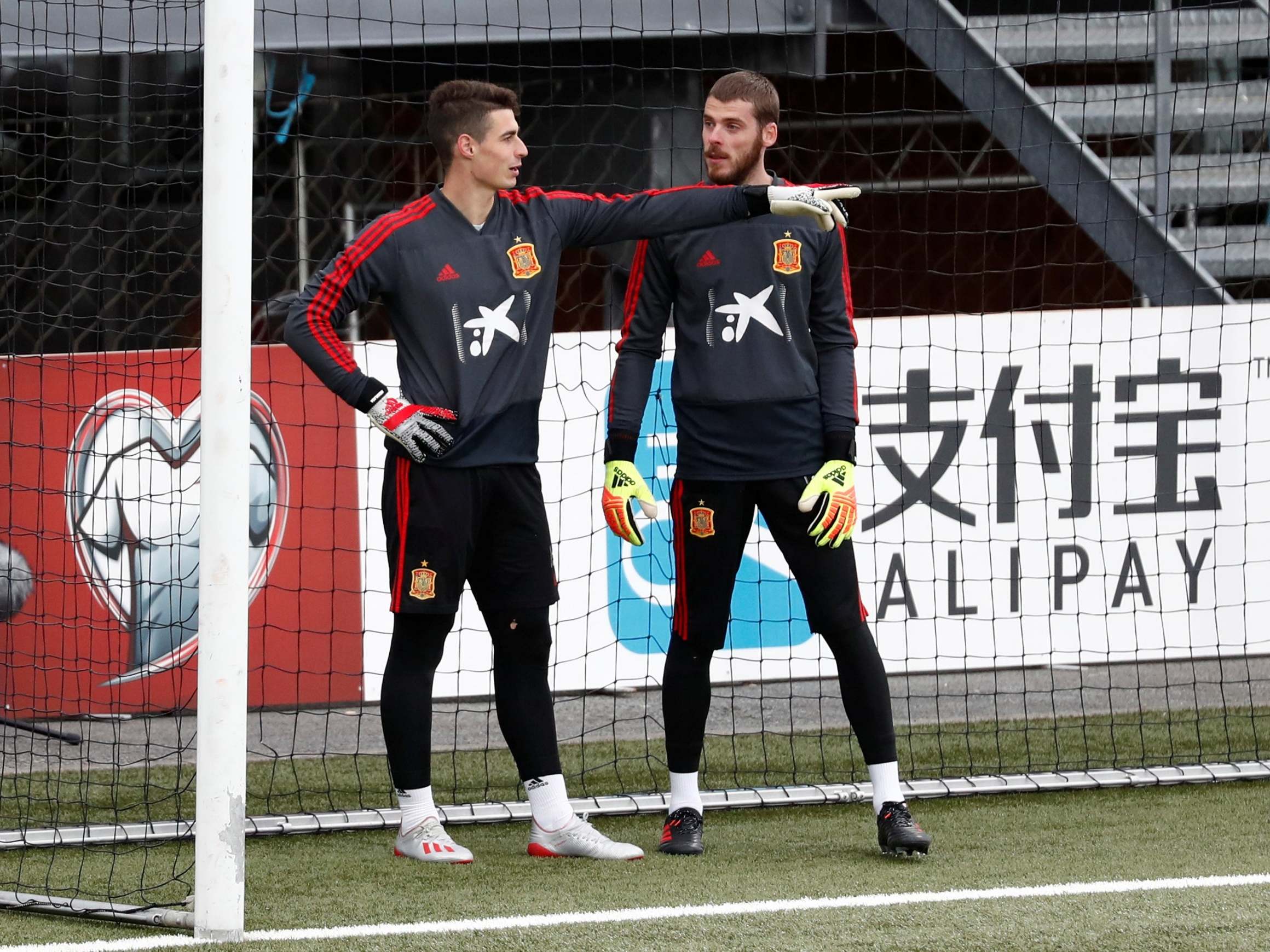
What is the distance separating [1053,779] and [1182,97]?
4.07m

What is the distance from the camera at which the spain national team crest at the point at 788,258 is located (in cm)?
372

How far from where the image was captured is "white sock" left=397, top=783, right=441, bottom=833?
12.3 feet

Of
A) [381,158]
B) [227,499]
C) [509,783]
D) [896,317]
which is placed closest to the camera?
[227,499]

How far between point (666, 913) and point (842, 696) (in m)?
0.73

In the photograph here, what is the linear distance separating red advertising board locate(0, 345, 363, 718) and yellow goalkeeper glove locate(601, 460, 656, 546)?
219 cm

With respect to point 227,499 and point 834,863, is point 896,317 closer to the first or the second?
point 834,863

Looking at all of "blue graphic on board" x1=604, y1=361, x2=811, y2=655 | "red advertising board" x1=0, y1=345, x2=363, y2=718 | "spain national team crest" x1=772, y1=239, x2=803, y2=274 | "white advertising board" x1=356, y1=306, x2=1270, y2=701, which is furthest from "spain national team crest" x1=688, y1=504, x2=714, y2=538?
"red advertising board" x1=0, y1=345, x2=363, y2=718

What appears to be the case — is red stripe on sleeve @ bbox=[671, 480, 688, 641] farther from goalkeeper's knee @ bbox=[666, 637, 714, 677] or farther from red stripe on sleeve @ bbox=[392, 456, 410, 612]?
red stripe on sleeve @ bbox=[392, 456, 410, 612]

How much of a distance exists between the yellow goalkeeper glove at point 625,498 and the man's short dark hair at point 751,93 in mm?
846

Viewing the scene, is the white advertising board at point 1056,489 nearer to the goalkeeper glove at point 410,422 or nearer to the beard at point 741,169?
the beard at point 741,169

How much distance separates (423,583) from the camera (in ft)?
11.9

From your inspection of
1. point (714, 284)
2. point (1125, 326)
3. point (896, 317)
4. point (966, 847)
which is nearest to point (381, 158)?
point (896, 317)

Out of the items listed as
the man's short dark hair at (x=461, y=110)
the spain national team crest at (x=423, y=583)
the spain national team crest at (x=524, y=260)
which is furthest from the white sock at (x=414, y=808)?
the man's short dark hair at (x=461, y=110)

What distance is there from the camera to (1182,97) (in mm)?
7324
